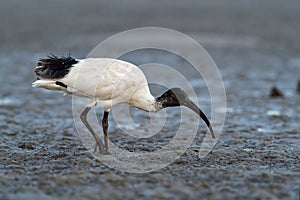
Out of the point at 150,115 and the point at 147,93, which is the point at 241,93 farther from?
the point at 147,93

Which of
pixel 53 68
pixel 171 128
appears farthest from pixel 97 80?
pixel 171 128

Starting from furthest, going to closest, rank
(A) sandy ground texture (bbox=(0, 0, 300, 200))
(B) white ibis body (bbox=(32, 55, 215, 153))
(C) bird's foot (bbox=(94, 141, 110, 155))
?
(C) bird's foot (bbox=(94, 141, 110, 155))
(B) white ibis body (bbox=(32, 55, 215, 153))
(A) sandy ground texture (bbox=(0, 0, 300, 200))

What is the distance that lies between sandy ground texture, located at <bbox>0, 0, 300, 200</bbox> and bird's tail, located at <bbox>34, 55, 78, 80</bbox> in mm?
1094

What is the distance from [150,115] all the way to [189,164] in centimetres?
384

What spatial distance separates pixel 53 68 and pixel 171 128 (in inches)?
126

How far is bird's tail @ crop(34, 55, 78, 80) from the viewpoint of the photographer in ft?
27.0

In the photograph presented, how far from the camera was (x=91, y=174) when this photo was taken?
23.8 ft

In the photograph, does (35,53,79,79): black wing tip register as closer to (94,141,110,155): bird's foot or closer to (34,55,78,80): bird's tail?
(34,55,78,80): bird's tail

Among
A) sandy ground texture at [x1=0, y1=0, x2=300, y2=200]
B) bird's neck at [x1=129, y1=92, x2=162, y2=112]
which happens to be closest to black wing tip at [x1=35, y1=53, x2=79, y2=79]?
bird's neck at [x1=129, y1=92, x2=162, y2=112]

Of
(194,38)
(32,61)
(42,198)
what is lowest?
(42,198)

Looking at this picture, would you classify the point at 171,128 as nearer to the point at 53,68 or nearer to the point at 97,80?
the point at 97,80

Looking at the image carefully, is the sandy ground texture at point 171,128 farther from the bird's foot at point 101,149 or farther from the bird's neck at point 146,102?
the bird's neck at point 146,102

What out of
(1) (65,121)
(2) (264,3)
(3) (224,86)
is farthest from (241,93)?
(2) (264,3)

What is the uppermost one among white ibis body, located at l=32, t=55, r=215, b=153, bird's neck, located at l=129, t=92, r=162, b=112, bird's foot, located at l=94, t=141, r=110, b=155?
white ibis body, located at l=32, t=55, r=215, b=153
